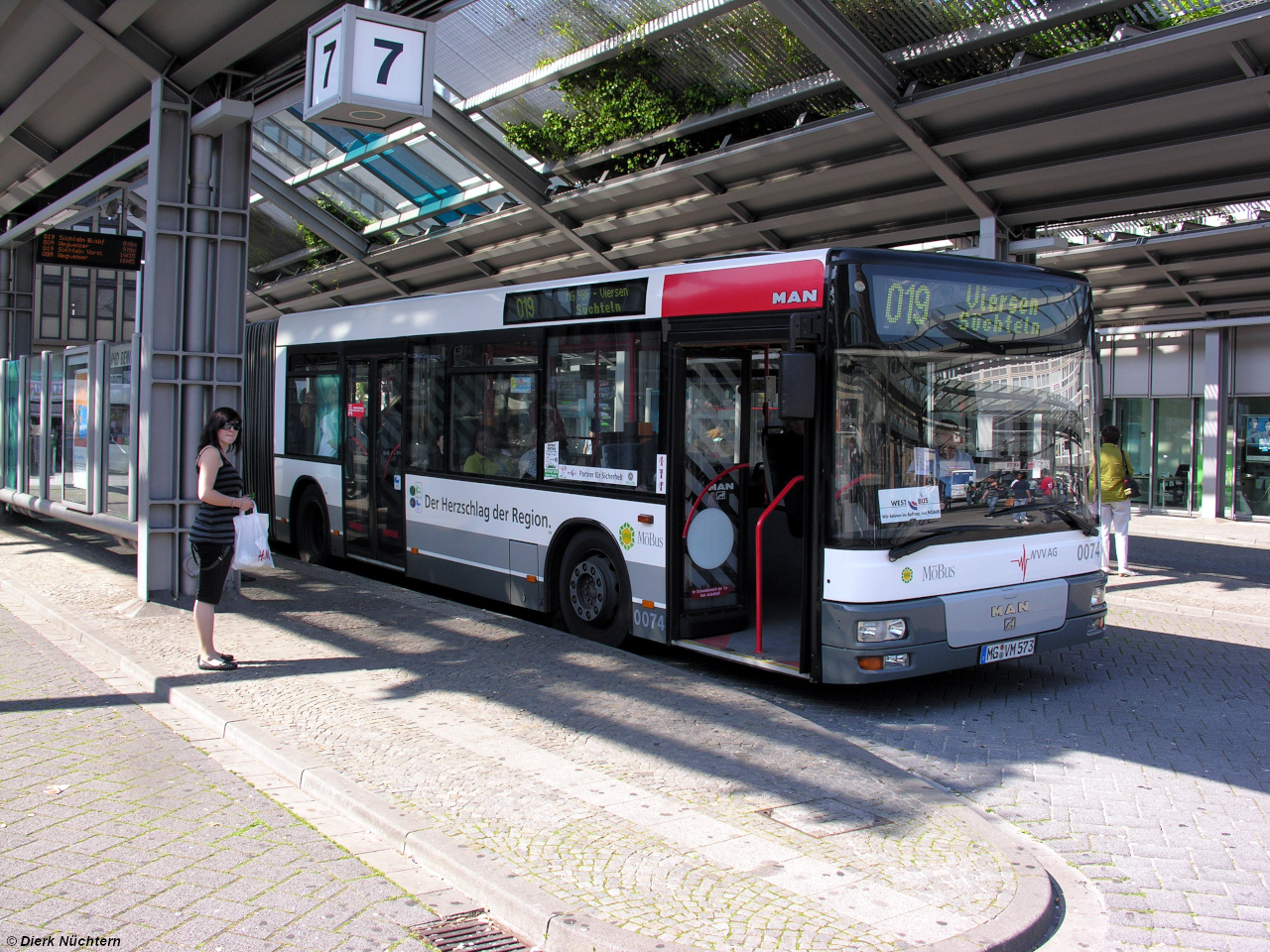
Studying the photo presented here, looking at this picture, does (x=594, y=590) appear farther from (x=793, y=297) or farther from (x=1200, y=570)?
(x=1200, y=570)

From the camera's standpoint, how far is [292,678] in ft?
23.0

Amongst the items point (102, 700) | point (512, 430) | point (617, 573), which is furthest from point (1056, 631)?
point (102, 700)

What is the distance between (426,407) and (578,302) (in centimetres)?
265

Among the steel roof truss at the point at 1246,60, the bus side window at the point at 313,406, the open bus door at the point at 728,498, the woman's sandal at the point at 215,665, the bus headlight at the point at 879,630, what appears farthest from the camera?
the bus side window at the point at 313,406

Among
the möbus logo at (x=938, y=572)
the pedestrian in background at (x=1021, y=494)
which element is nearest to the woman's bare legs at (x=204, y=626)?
the möbus logo at (x=938, y=572)

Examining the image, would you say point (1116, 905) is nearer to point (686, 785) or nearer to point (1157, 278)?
point (686, 785)

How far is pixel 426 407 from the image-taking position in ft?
34.8

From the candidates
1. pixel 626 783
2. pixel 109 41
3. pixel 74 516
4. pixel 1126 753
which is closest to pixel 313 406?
pixel 74 516

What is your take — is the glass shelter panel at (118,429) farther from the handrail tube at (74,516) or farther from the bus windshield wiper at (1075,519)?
the bus windshield wiper at (1075,519)

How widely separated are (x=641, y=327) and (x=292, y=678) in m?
3.55

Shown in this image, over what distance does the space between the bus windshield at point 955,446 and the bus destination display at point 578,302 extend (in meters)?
2.16

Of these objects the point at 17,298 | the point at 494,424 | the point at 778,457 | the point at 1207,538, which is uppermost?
the point at 17,298

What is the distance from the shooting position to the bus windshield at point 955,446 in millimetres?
6477

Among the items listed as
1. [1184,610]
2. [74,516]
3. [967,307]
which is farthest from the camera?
[74,516]
